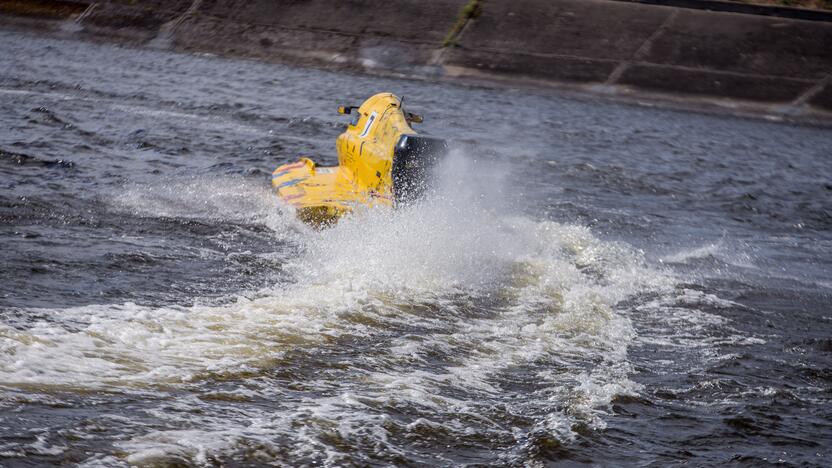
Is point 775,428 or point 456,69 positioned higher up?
point 456,69

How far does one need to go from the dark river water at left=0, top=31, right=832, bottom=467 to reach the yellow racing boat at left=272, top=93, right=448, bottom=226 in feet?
1.04

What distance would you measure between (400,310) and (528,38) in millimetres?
25423

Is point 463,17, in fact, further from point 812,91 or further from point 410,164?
point 410,164

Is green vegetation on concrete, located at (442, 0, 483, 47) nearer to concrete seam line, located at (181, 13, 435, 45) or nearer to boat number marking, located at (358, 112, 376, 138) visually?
concrete seam line, located at (181, 13, 435, 45)

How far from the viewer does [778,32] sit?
33.6 meters

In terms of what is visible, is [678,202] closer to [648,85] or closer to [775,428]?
[775,428]

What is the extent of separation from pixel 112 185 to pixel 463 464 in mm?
9288

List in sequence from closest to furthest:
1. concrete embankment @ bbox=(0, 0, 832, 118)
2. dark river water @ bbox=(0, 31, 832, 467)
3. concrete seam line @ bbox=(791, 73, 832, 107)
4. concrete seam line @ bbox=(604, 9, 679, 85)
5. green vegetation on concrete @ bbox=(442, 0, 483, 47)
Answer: dark river water @ bbox=(0, 31, 832, 467)
concrete seam line @ bbox=(791, 73, 832, 107)
concrete embankment @ bbox=(0, 0, 832, 118)
concrete seam line @ bbox=(604, 9, 679, 85)
green vegetation on concrete @ bbox=(442, 0, 483, 47)

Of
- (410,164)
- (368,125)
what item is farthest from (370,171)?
(368,125)

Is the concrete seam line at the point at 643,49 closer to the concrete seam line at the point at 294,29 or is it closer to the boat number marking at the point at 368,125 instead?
the concrete seam line at the point at 294,29

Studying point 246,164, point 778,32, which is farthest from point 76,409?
point 778,32

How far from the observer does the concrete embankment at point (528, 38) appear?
3122 centimetres

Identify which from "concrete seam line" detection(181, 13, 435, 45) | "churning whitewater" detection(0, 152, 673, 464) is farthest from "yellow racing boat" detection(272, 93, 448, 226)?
"concrete seam line" detection(181, 13, 435, 45)

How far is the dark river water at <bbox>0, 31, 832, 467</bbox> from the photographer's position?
6340 millimetres
